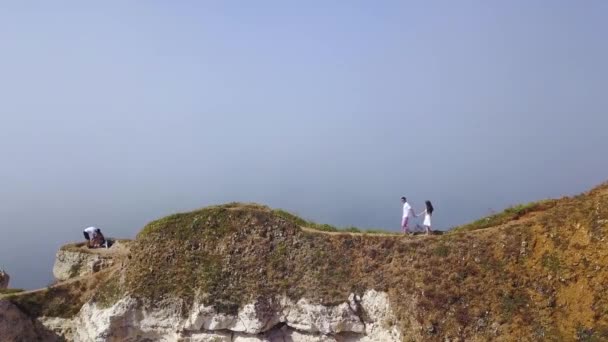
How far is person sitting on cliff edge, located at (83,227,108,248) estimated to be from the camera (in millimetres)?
45344

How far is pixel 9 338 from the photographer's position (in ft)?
108

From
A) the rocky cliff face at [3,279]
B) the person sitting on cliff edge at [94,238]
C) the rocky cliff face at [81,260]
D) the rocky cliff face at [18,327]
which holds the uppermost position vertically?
the person sitting on cliff edge at [94,238]

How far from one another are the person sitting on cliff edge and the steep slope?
1023 centimetres

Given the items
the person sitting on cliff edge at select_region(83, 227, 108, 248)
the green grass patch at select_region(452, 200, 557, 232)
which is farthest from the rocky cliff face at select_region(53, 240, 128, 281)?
the green grass patch at select_region(452, 200, 557, 232)

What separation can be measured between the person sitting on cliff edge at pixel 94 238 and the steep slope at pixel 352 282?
10.2 m

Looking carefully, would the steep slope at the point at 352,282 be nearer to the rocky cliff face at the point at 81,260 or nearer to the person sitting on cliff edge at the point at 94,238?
the rocky cliff face at the point at 81,260

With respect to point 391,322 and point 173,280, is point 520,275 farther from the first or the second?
point 173,280

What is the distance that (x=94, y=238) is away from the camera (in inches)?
1793

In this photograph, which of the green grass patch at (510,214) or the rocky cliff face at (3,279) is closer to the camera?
the green grass patch at (510,214)

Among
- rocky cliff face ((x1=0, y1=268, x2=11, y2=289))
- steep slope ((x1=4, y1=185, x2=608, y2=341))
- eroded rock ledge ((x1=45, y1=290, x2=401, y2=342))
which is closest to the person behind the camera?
steep slope ((x1=4, y1=185, x2=608, y2=341))

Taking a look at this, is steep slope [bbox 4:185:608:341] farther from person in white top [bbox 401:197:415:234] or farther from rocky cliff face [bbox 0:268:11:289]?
rocky cliff face [bbox 0:268:11:289]

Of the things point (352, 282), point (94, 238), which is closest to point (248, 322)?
point (352, 282)

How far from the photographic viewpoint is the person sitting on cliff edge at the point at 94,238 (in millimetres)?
45344

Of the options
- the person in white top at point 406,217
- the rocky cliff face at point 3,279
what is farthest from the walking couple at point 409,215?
the rocky cliff face at point 3,279
